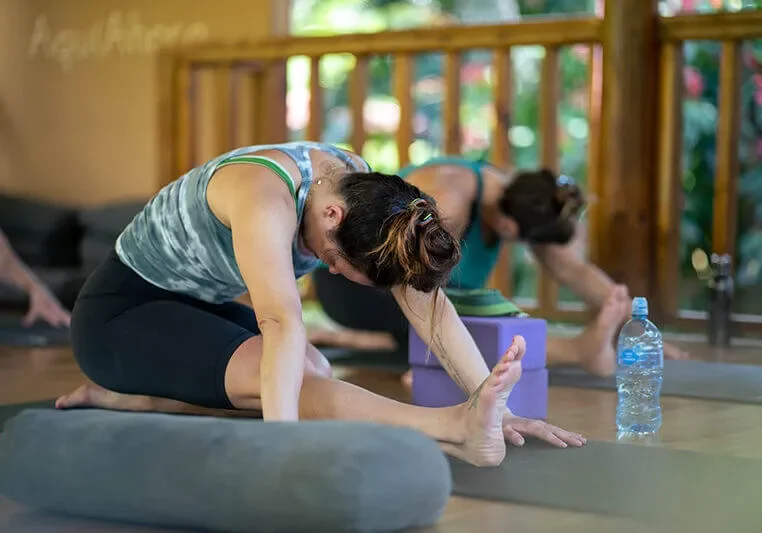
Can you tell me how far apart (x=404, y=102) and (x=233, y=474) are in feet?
11.0

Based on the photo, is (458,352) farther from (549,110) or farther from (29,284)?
(549,110)

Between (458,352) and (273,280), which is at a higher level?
(273,280)

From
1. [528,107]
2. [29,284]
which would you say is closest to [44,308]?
[29,284]

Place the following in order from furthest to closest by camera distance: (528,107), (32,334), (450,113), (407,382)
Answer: (528,107) → (450,113) → (32,334) → (407,382)

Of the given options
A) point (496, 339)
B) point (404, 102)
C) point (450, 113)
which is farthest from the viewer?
point (404, 102)

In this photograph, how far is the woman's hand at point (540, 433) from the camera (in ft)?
7.22

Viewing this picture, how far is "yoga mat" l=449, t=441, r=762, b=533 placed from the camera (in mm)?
1733

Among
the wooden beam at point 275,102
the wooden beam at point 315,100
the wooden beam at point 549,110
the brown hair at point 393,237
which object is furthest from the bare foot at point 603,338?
the wooden beam at point 275,102

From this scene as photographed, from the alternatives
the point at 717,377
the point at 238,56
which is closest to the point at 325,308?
the point at 717,377

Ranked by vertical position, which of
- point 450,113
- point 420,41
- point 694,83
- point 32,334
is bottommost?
point 32,334

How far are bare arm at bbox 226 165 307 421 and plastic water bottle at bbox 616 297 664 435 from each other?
2.79ft

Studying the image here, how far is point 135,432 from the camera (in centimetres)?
174

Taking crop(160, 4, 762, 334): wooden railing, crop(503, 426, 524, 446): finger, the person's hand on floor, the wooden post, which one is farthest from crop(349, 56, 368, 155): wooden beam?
crop(503, 426, 524, 446): finger

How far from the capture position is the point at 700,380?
3.19 meters
